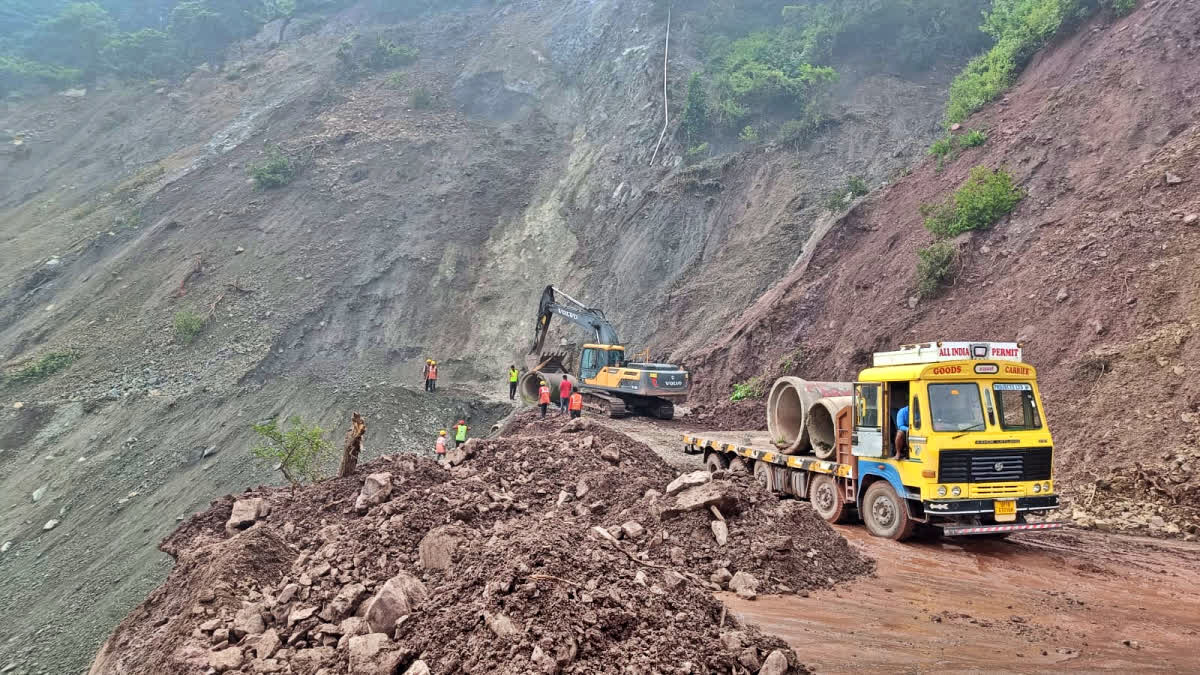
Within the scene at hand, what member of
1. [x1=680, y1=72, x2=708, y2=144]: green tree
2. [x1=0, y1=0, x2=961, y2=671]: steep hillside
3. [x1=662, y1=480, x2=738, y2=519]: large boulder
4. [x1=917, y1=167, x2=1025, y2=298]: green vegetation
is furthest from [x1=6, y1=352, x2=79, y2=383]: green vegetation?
[x1=917, y1=167, x2=1025, y2=298]: green vegetation

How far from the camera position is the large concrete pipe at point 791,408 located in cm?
982

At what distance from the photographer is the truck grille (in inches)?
291

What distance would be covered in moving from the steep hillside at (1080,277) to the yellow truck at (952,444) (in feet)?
8.07

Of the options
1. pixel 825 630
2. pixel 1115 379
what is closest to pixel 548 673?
pixel 825 630

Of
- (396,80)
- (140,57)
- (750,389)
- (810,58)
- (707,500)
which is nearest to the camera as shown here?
(707,500)

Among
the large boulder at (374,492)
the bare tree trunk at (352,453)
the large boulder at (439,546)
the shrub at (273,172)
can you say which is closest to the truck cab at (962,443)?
the large boulder at (439,546)

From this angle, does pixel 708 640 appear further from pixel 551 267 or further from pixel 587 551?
pixel 551 267

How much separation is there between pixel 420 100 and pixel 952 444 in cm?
3587

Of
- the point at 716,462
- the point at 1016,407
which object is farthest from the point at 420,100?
the point at 1016,407

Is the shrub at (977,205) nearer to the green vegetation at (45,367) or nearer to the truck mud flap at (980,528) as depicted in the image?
the truck mud flap at (980,528)

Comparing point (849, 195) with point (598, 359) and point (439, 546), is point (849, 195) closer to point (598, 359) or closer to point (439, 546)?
point (598, 359)

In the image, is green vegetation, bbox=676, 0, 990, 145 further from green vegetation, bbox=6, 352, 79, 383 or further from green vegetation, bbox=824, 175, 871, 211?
green vegetation, bbox=6, 352, 79, 383

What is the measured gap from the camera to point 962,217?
623 inches

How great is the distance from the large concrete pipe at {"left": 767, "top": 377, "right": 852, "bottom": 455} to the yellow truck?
1114mm
